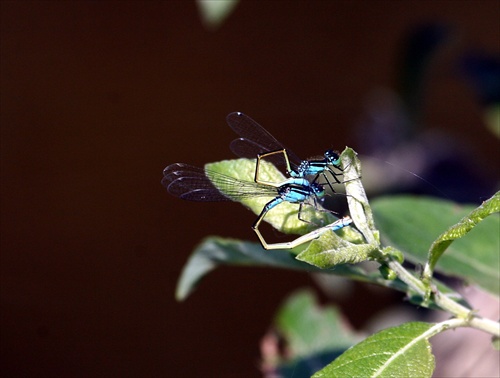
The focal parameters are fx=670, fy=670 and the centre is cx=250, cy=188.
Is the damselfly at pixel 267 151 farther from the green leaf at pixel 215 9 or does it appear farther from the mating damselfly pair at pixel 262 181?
the green leaf at pixel 215 9

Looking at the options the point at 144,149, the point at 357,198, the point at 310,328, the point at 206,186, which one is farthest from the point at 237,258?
the point at 144,149

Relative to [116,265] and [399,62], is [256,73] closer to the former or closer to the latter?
[116,265]

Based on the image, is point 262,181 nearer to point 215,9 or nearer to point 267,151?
point 267,151

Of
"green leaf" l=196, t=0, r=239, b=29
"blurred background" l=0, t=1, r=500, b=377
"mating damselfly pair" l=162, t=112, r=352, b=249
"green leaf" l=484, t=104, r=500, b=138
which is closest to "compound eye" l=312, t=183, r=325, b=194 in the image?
"mating damselfly pair" l=162, t=112, r=352, b=249

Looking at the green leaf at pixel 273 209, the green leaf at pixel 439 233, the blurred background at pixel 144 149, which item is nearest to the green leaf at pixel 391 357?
the green leaf at pixel 273 209

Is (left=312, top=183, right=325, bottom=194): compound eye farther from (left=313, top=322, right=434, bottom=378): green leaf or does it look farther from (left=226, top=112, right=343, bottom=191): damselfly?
(left=313, top=322, right=434, bottom=378): green leaf

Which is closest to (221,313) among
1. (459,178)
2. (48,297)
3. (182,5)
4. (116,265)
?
(116,265)
